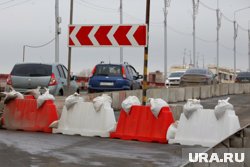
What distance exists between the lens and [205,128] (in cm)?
1141

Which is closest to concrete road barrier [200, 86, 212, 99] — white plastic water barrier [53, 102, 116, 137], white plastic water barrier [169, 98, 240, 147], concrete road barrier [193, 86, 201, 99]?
concrete road barrier [193, 86, 201, 99]

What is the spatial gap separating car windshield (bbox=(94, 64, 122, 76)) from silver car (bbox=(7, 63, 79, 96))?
5.04 metres

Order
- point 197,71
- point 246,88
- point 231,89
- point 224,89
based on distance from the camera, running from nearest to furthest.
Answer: point 224,89, point 197,71, point 231,89, point 246,88

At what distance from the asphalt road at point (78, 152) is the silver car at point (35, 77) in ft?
22.7

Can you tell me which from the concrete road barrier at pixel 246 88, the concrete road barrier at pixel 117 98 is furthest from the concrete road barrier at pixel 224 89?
the concrete road barrier at pixel 117 98

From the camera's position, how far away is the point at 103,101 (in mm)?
12797

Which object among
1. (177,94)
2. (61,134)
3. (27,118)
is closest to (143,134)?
(61,134)

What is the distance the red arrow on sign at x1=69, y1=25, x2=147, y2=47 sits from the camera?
45.6 feet

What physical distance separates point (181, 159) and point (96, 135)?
11.9ft

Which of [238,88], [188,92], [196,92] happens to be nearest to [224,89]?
[238,88]

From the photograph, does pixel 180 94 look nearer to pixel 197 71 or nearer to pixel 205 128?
pixel 197 71

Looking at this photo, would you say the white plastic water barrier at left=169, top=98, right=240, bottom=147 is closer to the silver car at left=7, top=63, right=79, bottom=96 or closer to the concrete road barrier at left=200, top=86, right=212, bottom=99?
the silver car at left=7, top=63, right=79, bottom=96

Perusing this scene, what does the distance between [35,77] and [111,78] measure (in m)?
5.82

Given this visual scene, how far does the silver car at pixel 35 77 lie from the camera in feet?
64.3
